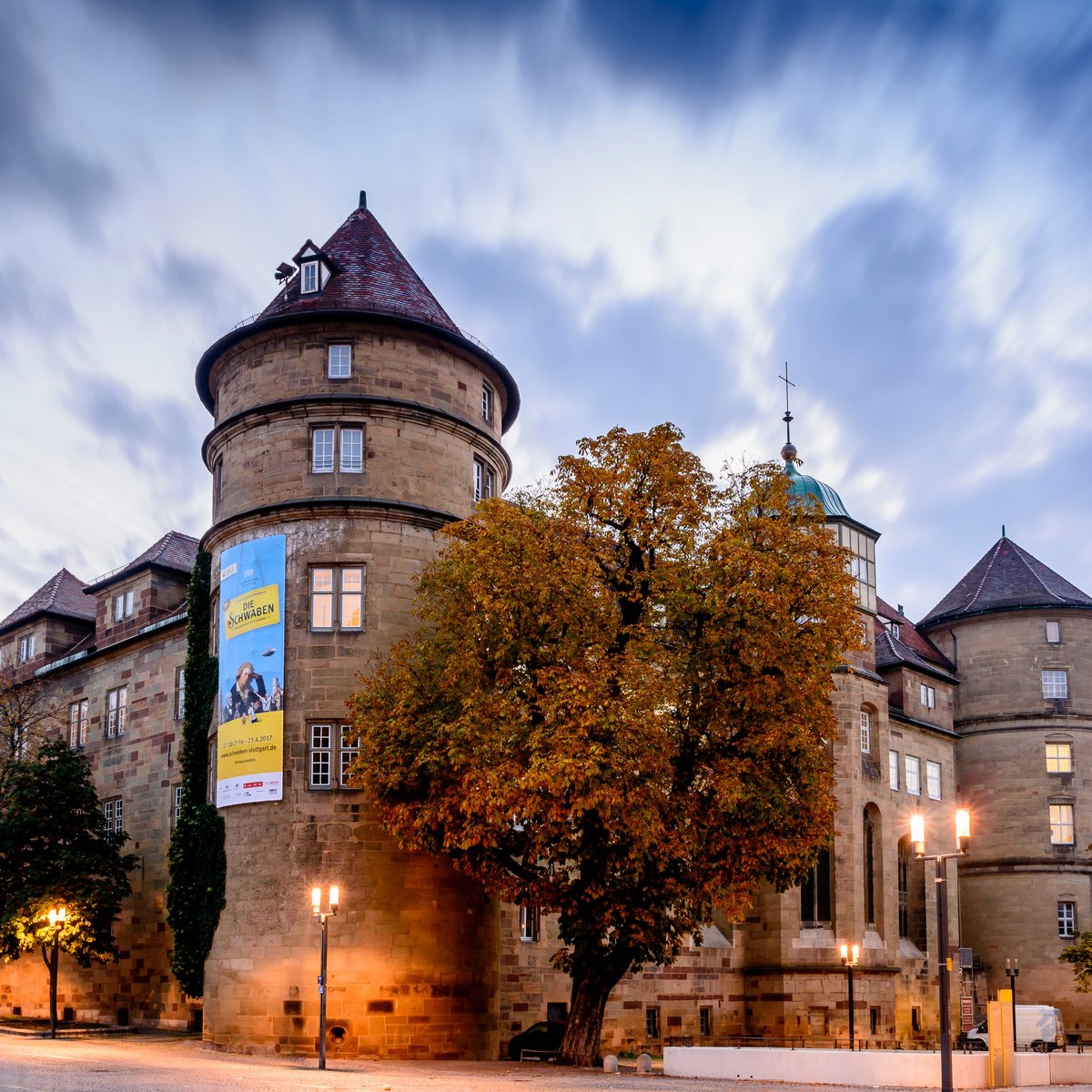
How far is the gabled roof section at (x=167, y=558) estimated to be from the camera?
1939 inches

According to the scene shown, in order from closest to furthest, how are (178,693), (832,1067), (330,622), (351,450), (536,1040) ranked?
(832,1067) < (330,622) < (351,450) < (536,1040) < (178,693)

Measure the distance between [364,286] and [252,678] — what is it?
11.0 metres

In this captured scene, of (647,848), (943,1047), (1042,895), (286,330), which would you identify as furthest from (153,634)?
(1042,895)

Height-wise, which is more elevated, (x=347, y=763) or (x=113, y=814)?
(x=347, y=763)

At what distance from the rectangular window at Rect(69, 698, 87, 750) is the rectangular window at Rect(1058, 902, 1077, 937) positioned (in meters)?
40.9

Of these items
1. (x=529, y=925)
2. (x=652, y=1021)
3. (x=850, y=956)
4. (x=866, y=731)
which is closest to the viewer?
(x=529, y=925)

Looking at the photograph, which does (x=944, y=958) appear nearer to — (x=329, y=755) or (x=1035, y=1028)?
(x=329, y=755)

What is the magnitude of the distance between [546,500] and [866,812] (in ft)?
85.2

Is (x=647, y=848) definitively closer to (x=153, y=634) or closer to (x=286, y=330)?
(x=286, y=330)

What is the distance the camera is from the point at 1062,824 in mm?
61375

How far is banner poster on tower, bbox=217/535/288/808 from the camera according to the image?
34.1 m

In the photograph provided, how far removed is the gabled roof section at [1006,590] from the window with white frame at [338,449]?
124 feet

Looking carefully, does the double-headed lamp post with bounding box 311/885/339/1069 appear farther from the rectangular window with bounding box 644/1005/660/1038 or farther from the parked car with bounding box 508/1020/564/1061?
the rectangular window with bounding box 644/1005/660/1038

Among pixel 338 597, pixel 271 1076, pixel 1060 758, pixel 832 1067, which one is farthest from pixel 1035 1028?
pixel 271 1076
